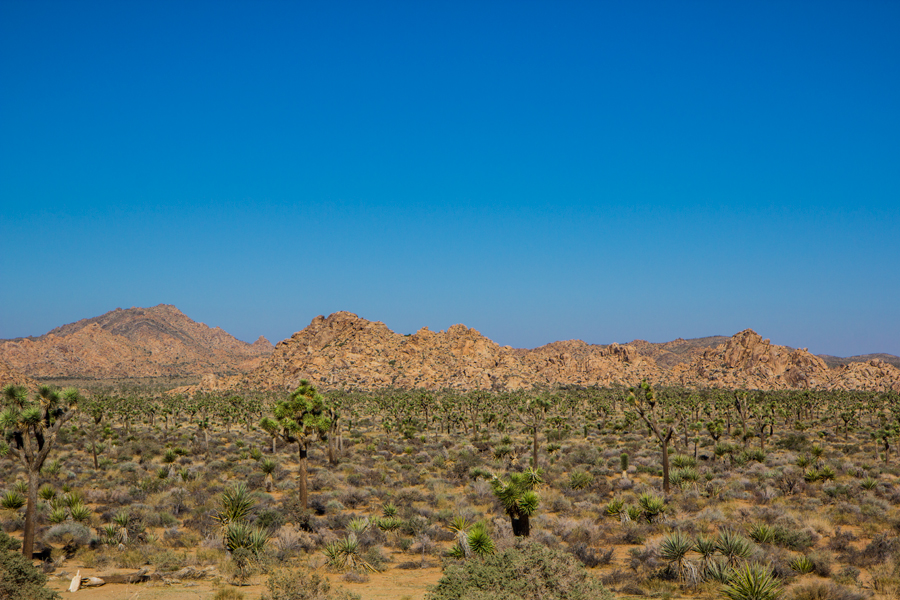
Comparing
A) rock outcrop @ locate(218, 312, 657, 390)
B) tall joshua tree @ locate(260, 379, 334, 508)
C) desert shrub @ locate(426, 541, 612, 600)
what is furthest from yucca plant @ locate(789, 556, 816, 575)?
rock outcrop @ locate(218, 312, 657, 390)

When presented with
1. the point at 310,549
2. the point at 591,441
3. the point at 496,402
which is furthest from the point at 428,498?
the point at 496,402

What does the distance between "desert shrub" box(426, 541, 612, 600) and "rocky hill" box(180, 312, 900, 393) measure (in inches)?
3857

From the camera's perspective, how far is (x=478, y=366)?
11900 cm

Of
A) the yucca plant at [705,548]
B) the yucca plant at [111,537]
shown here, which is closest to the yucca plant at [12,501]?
the yucca plant at [111,537]

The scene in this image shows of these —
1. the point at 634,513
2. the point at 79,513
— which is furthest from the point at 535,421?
the point at 79,513

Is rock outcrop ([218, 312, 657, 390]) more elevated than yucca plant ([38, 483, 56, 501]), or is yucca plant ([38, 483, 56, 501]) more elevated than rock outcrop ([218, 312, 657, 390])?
rock outcrop ([218, 312, 657, 390])

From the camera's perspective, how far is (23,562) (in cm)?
1105

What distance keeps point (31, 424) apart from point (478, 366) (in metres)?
105

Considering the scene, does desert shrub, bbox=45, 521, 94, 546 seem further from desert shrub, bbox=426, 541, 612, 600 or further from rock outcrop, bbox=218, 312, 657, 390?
rock outcrop, bbox=218, 312, 657, 390

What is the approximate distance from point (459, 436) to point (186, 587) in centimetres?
3742

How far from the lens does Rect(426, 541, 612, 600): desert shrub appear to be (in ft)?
30.8

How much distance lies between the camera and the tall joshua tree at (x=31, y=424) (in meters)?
15.2

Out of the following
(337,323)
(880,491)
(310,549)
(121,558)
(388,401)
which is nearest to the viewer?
(121,558)

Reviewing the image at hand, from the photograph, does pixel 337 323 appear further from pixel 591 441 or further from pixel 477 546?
pixel 477 546
